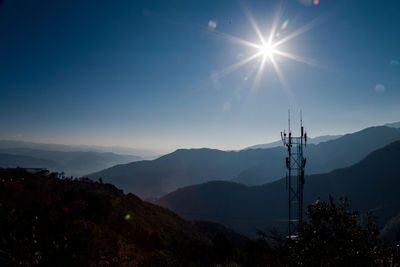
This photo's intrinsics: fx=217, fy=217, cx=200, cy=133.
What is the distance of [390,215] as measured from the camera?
99.2 metres

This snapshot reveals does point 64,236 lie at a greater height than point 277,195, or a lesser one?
greater

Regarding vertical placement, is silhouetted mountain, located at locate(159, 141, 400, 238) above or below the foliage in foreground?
below

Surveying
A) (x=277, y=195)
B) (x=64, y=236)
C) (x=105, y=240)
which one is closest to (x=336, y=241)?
(x=64, y=236)

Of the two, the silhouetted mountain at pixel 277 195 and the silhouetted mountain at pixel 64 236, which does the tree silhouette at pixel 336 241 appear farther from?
the silhouetted mountain at pixel 277 195

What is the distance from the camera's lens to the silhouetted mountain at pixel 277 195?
413ft

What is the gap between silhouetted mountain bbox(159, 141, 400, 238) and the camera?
126 m

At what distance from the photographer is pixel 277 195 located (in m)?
155

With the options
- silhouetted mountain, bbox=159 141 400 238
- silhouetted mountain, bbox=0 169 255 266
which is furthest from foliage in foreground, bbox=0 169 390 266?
silhouetted mountain, bbox=159 141 400 238

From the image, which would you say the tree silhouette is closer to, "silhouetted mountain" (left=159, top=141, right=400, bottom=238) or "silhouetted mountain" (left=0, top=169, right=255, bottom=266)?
"silhouetted mountain" (left=0, top=169, right=255, bottom=266)

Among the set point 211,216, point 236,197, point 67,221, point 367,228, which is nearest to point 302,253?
point 367,228

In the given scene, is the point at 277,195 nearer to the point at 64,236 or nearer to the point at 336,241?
the point at 336,241

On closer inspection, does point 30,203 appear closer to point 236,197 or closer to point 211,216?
point 211,216

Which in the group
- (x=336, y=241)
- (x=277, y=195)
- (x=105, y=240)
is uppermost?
(x=336, y=241)

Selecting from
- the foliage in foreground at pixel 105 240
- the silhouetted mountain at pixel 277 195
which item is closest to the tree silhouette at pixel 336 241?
the foliage in foreground at pixel 105 240
